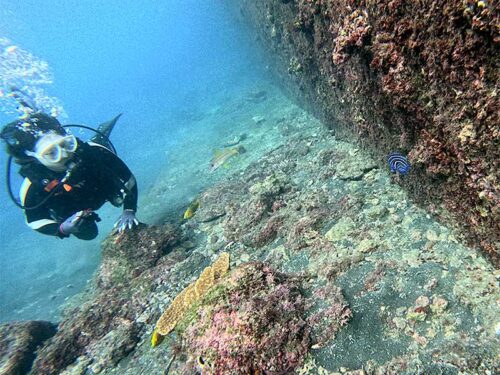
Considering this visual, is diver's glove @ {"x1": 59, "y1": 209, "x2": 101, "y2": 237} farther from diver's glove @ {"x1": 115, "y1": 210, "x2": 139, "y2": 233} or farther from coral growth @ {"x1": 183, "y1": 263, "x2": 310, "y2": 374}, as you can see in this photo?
coral growth @ {"x1": 183, "y1": 263, "x2": 310, "y2": 374}

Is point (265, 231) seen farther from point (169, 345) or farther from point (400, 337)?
point (400, 337)

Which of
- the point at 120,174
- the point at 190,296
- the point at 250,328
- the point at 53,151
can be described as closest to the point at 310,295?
the point at 250,328

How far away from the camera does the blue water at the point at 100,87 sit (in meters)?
13.1

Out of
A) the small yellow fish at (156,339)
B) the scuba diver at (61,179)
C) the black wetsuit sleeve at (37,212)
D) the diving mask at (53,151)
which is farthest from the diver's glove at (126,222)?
the small yellow fish at (156,339)

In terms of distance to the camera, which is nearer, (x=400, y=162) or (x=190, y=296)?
(x=400, y=162)

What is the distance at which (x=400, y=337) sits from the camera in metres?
2.44

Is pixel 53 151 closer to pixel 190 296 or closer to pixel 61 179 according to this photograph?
pixel 61 179

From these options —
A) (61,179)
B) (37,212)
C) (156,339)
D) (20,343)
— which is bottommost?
(156,339)

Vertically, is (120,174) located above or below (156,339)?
above

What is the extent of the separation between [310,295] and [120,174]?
563 cm

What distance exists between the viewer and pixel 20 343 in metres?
5.05

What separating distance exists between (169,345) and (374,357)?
2609 millimetres

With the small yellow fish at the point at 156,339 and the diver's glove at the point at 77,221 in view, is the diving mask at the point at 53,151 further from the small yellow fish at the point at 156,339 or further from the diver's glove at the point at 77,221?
the small yellow fish at the point at 156,339

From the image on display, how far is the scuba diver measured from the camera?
5.96m
